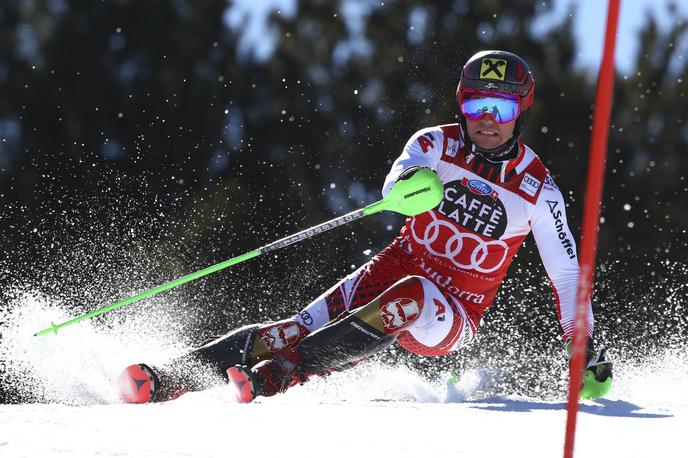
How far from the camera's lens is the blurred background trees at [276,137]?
1350 cm

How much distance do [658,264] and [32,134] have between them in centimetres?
1043

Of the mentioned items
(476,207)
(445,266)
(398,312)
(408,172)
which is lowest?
(398,312)

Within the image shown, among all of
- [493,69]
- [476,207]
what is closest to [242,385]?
[476,207]

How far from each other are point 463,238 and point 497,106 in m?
0.63

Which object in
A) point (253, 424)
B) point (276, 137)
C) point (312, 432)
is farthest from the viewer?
point (276, 137)

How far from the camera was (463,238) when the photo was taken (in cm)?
432

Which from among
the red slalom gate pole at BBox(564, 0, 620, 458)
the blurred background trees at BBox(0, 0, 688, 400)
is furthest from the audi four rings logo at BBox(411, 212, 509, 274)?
the blurred background trees at BBox(0, 0, 688, 400)

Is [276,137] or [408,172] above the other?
[276,137]

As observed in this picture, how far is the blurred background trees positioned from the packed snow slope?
798 centimetres

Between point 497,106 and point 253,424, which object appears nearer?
point 253,424

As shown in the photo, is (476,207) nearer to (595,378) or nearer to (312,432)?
(595,378)

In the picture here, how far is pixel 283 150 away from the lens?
1542 cm

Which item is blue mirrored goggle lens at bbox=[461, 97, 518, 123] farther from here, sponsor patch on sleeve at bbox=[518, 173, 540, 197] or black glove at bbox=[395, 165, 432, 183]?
black glove at bbox=[395, 165, 432, 183]

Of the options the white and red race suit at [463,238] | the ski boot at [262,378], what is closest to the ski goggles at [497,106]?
the white and red race suit at [463,238]
